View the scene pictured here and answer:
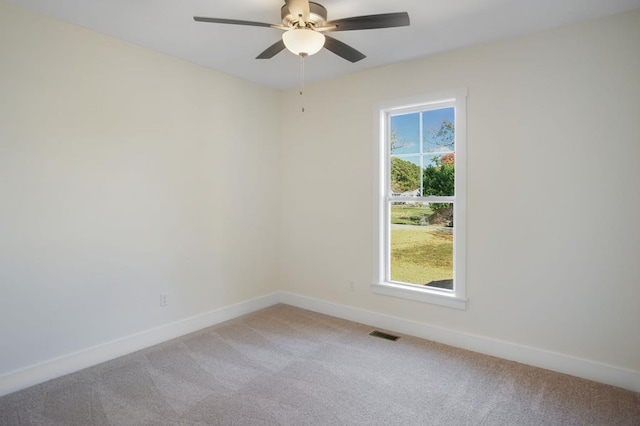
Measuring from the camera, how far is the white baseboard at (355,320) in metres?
2.49

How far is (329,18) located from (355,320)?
9.61 feet

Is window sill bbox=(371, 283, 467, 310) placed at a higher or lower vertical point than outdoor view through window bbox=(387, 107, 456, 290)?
lower

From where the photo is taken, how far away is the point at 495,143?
9.76 ft

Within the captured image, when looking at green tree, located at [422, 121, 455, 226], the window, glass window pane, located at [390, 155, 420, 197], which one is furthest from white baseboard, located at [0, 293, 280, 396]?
green tree, located at [422, 121, 455, 226]

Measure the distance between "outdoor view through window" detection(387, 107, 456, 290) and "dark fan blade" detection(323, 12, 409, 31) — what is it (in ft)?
4.82

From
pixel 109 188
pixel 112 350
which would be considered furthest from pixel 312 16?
pixel 112 350

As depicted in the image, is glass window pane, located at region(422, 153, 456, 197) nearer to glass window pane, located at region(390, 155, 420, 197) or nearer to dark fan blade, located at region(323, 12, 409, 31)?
glass window pane, located at region(390, 155, 420, 197)

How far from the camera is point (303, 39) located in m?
2.07

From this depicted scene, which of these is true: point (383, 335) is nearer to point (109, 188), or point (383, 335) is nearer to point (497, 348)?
point (497, 348)

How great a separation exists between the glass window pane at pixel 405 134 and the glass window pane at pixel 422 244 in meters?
0.57

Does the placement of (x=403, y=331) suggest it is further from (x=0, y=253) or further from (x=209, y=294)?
(x=0, y=253)

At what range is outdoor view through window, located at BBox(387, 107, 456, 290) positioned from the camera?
3365mm

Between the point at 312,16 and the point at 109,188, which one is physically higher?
the point at 312,16

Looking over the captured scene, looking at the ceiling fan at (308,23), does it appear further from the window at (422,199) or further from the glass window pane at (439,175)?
the glass window pane at (439,175)
